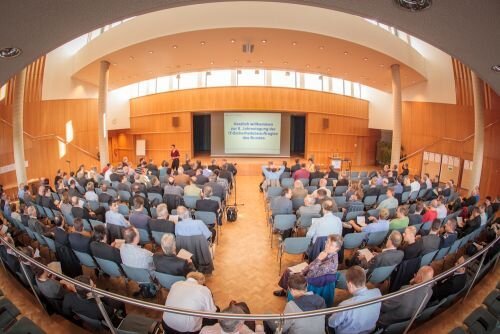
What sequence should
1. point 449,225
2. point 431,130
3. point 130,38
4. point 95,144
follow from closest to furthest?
point 449,225 < point 130,38 < point 431,130 < point 95,144

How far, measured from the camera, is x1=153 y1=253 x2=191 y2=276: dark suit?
13.2 ft

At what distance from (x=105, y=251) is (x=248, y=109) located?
13824 mm

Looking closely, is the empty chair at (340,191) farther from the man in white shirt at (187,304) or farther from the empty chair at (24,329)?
the empty chair at (24,329)

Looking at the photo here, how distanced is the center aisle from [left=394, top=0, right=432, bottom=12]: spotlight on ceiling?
433cm

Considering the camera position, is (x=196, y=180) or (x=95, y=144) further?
(x=95, y=144)

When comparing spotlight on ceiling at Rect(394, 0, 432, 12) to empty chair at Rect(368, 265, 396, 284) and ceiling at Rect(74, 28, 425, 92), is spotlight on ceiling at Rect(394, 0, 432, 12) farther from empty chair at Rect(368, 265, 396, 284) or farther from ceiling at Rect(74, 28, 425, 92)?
ceiling at Rect(74, 28, 425, 92)

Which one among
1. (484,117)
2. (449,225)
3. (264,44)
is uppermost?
(264,44)

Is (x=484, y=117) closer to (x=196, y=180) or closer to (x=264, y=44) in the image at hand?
(x=264, y=44)

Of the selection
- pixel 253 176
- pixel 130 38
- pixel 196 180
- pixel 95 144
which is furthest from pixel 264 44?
pixel 95 144

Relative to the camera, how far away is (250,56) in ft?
38.6

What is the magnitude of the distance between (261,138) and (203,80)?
4.94 metres

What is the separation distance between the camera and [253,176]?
15539 mm

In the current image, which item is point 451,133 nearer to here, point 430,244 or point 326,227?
point 430,244

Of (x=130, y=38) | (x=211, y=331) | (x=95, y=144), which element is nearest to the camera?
(x=211, y=331)
